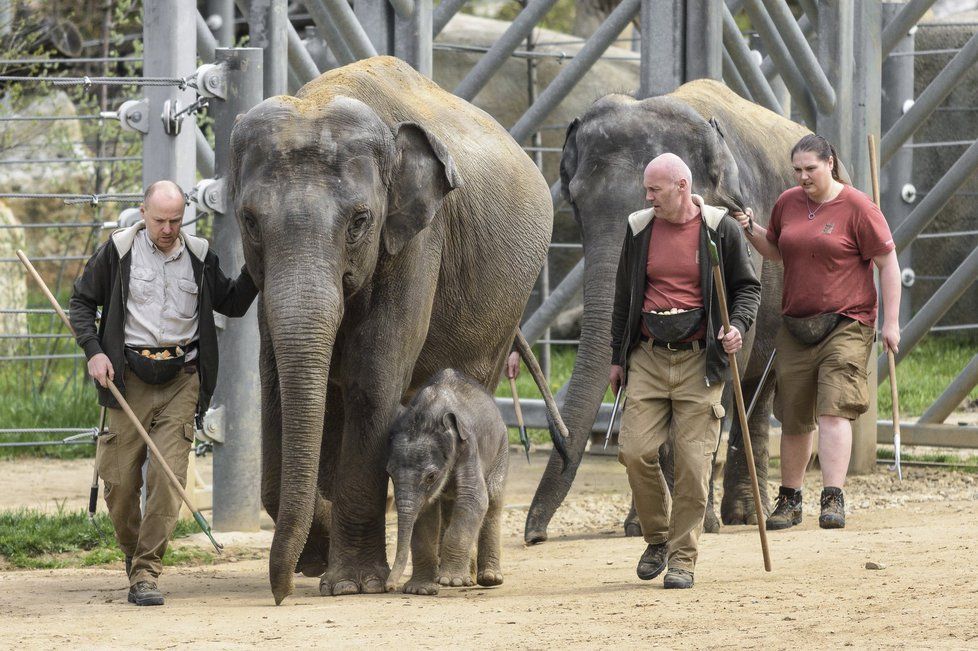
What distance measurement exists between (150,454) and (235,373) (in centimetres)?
204

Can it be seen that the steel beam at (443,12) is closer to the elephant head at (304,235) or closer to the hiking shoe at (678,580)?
the elephant head at (304,235)

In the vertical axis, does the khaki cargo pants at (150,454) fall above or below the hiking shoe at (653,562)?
above

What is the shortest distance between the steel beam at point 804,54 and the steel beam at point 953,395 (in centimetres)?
210

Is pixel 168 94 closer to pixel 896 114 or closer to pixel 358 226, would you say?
pixel 358 226

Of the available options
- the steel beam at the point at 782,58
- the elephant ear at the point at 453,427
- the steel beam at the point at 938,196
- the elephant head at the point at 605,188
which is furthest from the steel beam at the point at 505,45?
the elephant ear at the point at 453,427

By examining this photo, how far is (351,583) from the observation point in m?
7.46

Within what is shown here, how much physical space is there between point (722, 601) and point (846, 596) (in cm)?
46

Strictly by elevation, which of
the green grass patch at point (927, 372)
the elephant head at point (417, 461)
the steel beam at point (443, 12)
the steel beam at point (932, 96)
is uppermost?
the steel beam at point (443, 12)

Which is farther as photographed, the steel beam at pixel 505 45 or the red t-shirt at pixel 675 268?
the steel beam at pixel 505 45

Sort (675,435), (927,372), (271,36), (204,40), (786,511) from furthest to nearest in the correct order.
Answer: (927,372) → (204,40) → (271,36) → (786,511) → (675,435)

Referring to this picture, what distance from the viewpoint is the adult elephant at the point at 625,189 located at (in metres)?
8.88

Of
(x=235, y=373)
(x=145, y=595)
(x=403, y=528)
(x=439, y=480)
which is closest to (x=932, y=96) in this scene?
(x=235, y=373)

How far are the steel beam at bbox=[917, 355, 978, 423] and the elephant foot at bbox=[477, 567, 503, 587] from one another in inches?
227

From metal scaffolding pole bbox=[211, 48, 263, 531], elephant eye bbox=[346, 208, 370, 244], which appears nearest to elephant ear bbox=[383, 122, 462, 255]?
elephant eye bbox=[346, 208, 370, 244]
